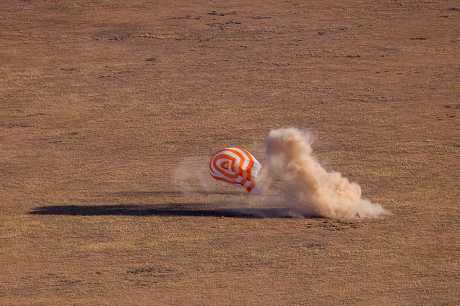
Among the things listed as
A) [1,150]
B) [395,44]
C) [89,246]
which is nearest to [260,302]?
[89,246]

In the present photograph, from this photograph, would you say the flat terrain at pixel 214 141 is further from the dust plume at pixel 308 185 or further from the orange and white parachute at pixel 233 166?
the orange and white parachute at pixel 233 166

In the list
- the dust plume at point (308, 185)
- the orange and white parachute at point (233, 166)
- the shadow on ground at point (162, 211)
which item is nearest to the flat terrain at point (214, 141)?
the shadow on ground at point (162, 211)

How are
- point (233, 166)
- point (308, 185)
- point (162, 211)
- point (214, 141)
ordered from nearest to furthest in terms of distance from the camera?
point (233, 166) < point (308, 185) < point (162, 211) < point (214, 141)

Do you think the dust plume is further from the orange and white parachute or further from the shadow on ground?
the orange and white parachute

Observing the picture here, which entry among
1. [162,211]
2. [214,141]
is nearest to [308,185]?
[162,211]

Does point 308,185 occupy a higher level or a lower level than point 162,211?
higher

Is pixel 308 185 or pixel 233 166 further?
pixel 308 185

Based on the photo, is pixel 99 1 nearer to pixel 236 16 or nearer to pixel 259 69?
pixel 236 16

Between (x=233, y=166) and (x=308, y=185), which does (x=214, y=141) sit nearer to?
(x=233, y=166)
